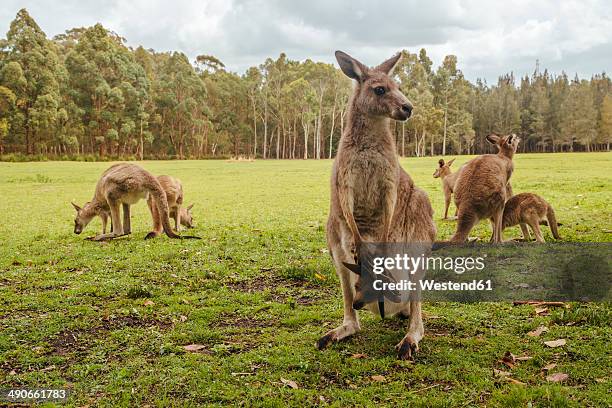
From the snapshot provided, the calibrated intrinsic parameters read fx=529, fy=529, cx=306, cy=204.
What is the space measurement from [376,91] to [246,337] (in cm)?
203

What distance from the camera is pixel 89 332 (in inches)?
165

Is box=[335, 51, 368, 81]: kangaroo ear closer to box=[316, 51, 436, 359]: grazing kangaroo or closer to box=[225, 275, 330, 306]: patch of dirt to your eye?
box=[316, 51, 436, 359]: grazing kangaroo

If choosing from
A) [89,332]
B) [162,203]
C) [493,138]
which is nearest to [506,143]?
[493,138]

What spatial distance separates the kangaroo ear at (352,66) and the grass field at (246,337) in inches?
74.0

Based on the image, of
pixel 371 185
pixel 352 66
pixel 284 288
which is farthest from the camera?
pixel 284 288

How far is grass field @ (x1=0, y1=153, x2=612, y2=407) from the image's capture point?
9.93 ft

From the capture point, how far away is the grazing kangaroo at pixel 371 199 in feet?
11.6

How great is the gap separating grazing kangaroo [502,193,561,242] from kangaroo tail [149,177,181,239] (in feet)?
15.1

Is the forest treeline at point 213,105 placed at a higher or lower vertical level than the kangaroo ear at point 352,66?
higher

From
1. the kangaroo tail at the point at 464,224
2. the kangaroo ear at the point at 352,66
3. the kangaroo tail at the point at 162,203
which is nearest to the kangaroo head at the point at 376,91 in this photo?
the kangaroo ear at the point at 352,66

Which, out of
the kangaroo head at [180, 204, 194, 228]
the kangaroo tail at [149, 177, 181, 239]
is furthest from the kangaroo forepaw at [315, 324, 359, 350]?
the kangaroo head at [180, 204, 194, 228]

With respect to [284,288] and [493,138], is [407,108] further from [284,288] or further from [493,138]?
[493,138]

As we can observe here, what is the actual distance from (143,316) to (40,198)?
1252cm

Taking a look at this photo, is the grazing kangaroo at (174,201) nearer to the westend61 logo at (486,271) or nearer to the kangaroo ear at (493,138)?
the westend61 logo at (486,271)
